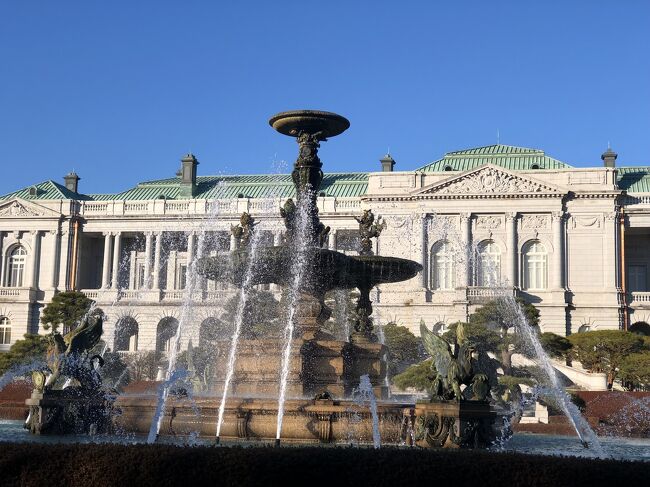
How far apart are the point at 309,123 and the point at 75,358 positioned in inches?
326

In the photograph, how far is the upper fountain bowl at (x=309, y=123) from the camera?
23.1m

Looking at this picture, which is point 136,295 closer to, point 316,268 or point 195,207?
point 195,207

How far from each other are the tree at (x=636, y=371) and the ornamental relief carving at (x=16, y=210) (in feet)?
171

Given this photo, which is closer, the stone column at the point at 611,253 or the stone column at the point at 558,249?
the stone column at the point at 611,253

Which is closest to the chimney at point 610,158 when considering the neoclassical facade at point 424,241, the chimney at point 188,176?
the neoclassical facade at point 424,241

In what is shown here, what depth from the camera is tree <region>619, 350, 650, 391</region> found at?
153ft

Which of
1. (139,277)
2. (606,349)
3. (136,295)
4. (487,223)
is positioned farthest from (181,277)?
(606,349)

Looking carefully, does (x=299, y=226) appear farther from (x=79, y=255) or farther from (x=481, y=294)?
(x=79, y=255)

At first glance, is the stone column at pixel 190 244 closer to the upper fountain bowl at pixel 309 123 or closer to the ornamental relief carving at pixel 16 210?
the ornamental relief carving at pixel 16 210

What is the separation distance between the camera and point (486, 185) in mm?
70812

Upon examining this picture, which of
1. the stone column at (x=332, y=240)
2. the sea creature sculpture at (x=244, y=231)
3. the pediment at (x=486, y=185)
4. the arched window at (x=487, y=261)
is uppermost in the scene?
the pediment at (x=486, y=185)

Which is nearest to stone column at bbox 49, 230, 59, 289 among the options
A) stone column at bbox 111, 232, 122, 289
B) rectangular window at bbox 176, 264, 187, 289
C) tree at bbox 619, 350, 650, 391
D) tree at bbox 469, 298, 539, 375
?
stone column at bbox 111, 232, 122, 289

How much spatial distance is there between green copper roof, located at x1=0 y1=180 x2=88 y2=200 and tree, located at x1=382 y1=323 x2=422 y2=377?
38.8 meters

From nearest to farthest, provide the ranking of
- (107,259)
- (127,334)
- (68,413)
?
1. (68,413)
2. (127,334)
3. (107,259)
